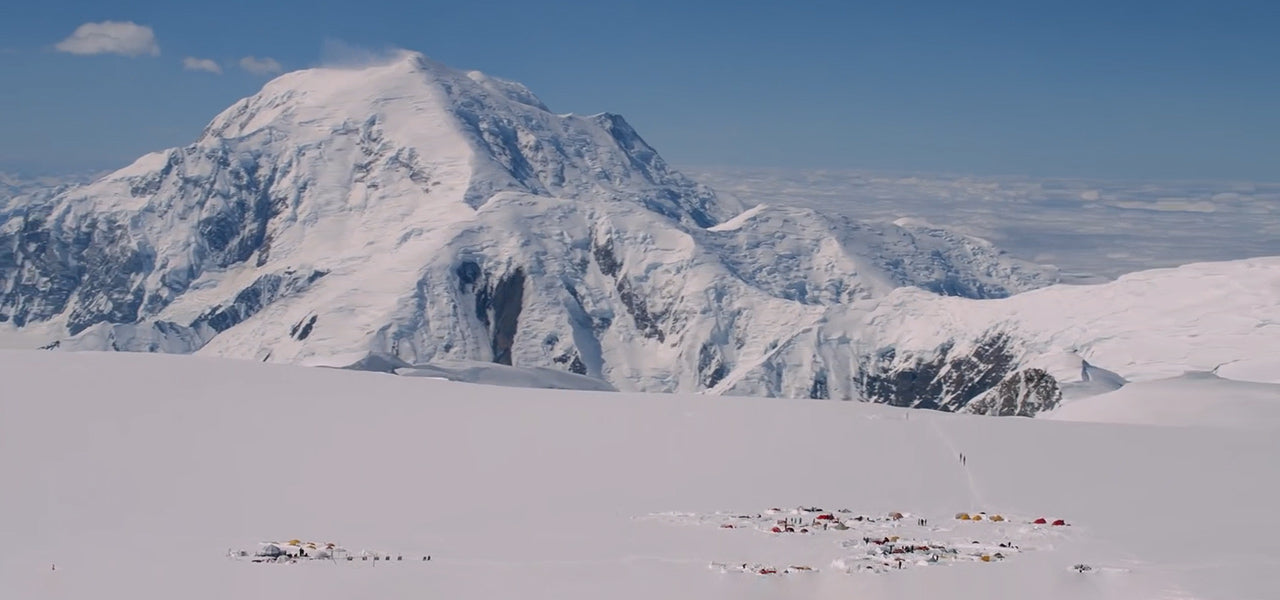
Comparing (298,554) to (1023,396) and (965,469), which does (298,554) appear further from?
(1023,396)

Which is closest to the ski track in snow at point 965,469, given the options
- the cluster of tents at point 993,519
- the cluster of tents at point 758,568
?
the cluster of tents at point 993,519

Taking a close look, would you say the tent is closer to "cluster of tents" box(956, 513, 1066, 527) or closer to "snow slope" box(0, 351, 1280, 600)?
"snow slope" box(0, 351, 1280, 600)

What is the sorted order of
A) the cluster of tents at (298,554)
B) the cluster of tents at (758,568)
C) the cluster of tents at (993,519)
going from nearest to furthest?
the cluster of tents at (298,554)
the cluster of tents at (758,568)
the cluster of tents at (993,519)

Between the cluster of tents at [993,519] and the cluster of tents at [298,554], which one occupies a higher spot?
the cluster of tents at [993,519]

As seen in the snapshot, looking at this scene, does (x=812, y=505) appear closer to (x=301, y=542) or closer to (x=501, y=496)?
(x=501, y=496)

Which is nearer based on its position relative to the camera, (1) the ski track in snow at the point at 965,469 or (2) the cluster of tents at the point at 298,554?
(2) the cluster of tents at the point at 298,554

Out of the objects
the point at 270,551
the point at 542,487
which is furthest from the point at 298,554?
the point at 542,487

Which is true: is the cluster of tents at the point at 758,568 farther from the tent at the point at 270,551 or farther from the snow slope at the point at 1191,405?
the snow slope at the point at 1191,405
